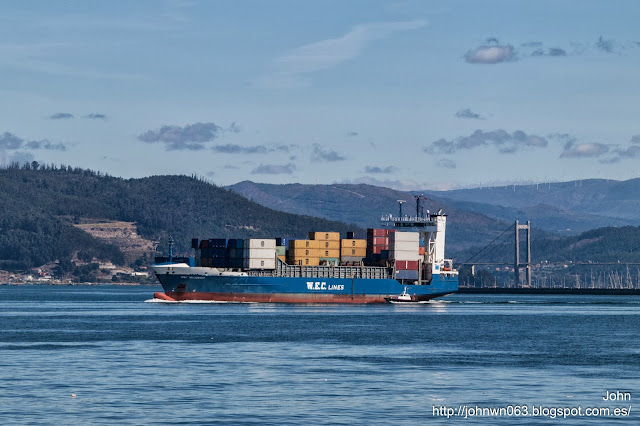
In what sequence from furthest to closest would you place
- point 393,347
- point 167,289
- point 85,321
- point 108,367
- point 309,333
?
point 167,289
point 85,321
point 309,333
point 393,347
point 108,367

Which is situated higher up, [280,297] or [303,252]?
[303,252]

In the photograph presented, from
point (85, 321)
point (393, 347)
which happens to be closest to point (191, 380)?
point (393, 347)

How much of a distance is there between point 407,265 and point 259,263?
73.6ft

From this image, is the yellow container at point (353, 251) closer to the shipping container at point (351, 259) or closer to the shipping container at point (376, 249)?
the shipping container at point (351, 259)

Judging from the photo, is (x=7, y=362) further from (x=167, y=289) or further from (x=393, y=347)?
(x=167, y=289)

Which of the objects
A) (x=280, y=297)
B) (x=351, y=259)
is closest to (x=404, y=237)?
(x=351, y=259)

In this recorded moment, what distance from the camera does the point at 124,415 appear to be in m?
46.1

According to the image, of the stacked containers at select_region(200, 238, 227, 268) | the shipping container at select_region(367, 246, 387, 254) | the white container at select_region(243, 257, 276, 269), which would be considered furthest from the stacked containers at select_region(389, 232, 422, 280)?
the stacked containers at select_region(200, 238, 227, 268)

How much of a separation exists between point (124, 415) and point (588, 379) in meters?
25.3

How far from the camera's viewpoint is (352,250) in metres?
162

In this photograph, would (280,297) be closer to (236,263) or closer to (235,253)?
(236,263)

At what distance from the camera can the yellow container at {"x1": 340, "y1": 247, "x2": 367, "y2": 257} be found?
528 feet

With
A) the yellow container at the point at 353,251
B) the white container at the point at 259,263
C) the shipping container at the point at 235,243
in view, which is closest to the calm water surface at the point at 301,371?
the white container at the point at 259,263

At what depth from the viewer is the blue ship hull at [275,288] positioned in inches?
5969
